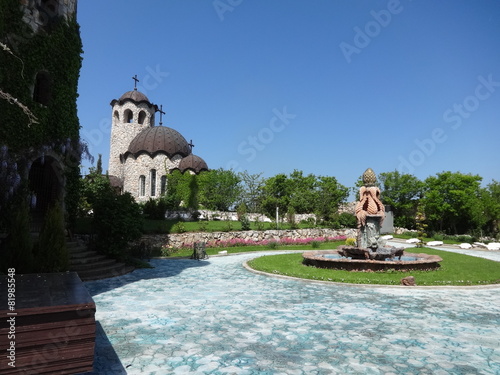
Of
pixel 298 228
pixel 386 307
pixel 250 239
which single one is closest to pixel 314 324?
pixel 386 307

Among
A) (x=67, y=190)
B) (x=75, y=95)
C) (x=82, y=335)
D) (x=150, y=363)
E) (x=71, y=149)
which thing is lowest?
(x=150, y=363)

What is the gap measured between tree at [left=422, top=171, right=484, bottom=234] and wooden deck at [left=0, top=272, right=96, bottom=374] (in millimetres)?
44076

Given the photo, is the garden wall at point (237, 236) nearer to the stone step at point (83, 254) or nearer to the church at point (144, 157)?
the stone step at point (83, 254)

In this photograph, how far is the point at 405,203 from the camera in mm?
47312

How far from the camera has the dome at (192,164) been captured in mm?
40344

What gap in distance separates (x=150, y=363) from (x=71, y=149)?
43.5 feet

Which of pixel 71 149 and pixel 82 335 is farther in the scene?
pixel 71 149

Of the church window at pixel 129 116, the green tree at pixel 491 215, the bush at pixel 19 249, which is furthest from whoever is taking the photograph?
the church window at pixel 129 116

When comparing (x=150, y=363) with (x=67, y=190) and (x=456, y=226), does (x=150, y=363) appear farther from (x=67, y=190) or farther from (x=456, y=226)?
(x=456, y=226)

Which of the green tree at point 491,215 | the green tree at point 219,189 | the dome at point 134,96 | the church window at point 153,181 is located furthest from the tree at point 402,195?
the dome at point 134,96

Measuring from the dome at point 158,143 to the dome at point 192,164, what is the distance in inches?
49.6

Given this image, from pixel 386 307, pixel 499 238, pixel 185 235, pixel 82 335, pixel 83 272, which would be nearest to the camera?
pixel 82 335

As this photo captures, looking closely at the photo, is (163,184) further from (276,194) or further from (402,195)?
(402,195)

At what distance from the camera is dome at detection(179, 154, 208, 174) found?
40.3m
